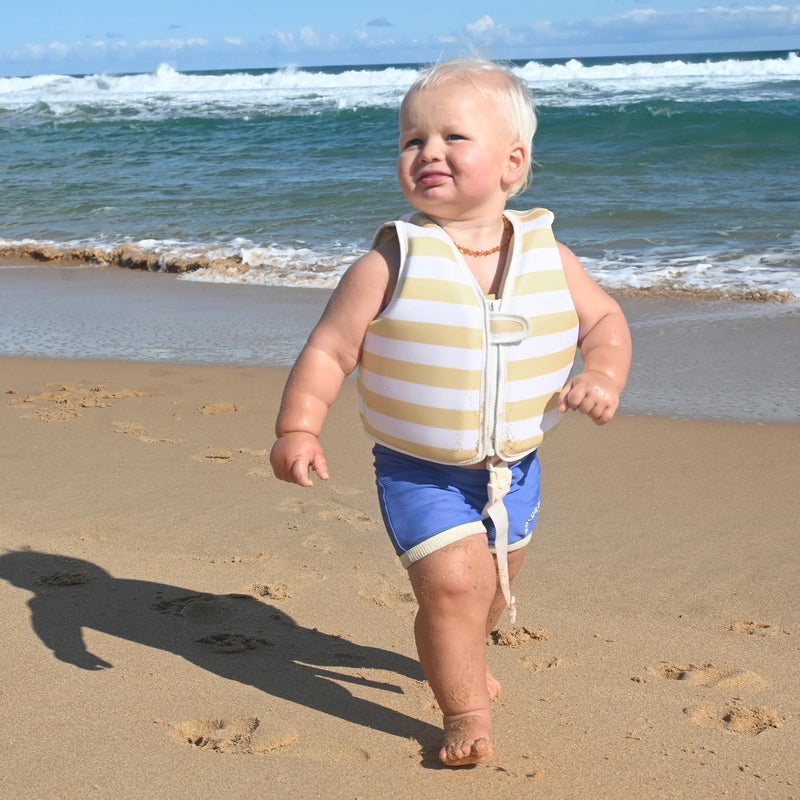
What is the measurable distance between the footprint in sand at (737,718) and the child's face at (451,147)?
122cm

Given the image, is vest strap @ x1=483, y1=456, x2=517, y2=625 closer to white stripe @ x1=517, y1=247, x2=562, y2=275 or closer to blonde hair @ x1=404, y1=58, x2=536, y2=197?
white stripe @ x1=517, y1=247, x2=562, y2=275

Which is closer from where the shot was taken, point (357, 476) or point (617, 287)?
point (357, 476)

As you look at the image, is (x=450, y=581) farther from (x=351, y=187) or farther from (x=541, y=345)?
(x=351, y=187)

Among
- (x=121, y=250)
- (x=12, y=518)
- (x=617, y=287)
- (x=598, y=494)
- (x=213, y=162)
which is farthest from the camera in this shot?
(x=213, y=162)

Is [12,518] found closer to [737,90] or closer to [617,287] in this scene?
[617,287]

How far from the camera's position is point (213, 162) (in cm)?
1648

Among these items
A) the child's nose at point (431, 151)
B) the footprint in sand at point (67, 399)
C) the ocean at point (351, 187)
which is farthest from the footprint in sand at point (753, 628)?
the footprint in sand at point (67, 399)

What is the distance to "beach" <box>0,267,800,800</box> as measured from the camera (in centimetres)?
208

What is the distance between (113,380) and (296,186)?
27.9 ft

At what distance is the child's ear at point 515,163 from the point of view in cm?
229

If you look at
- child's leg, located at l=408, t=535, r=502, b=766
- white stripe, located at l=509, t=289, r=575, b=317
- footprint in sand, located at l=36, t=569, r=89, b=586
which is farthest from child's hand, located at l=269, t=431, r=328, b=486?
footprint in sand, located at l=36, t=569, r=89, b=586

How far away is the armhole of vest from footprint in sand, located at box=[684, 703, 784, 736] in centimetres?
112

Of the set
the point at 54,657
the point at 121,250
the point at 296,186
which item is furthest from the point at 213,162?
the point at 54,657

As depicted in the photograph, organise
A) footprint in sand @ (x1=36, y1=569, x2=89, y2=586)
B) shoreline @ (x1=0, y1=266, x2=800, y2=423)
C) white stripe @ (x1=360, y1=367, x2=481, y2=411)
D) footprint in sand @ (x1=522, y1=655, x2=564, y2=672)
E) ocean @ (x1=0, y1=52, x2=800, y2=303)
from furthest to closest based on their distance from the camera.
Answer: ocean @ (x1=0, y1=52, x2=800, y2=303) → shoreline @ (x1=0, y1=266, x2=800, y2=423) → footprint in sand @ (x1=36, y1=569, x2=89, y2=586) → footprint in sand @ (x1=522, y1=655, x2=564, y2=672) → white stripe @ (x1=360, y1=367, x2=481, y2=411)
